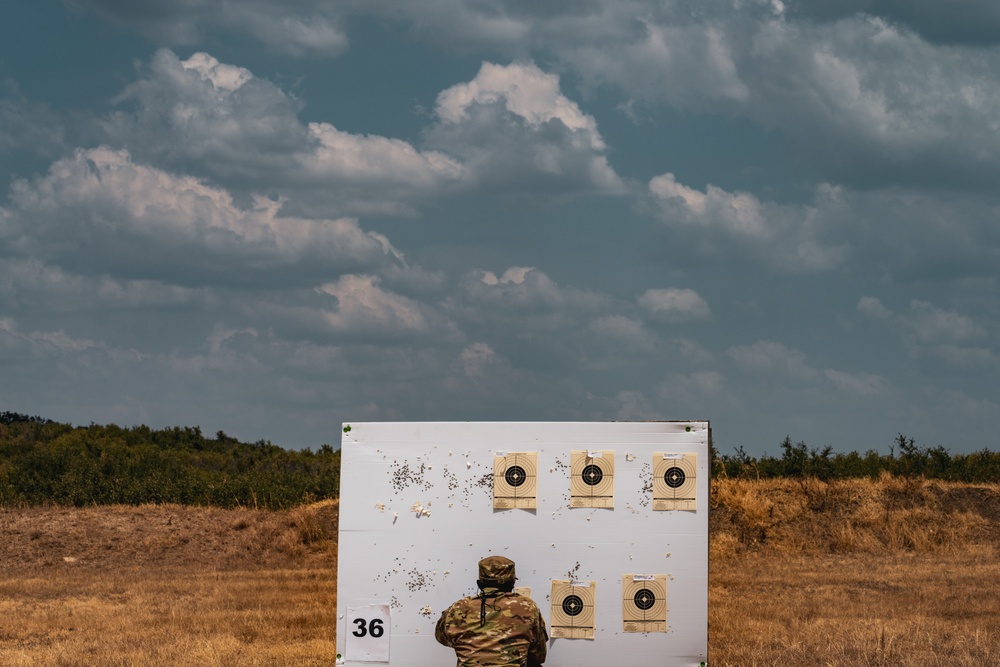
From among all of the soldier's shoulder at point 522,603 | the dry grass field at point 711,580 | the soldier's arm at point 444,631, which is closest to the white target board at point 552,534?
the dry grass field at point 711,580

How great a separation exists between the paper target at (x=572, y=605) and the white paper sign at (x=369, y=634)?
1.93m

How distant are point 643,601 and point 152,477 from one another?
29582 millimetres

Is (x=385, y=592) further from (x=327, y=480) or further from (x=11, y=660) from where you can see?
(x=327, y=480)

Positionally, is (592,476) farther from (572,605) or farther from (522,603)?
(522,603)

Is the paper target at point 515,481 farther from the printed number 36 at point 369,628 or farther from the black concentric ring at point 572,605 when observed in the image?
the printed number 36 at point 369,628

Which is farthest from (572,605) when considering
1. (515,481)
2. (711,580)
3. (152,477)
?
(152,477)

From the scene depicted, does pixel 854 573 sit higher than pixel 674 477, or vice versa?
pixel 674 477

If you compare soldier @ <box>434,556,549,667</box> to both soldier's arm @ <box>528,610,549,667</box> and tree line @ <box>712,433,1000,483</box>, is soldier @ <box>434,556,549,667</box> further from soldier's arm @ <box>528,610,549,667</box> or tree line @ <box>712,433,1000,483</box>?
tree line @ <box>712,433,1000,483</box>

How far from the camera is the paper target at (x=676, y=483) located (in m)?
12.2

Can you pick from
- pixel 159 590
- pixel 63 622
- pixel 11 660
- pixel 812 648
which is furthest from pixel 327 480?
pixel 812 648

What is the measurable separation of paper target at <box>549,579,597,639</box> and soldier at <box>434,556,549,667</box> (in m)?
2.43

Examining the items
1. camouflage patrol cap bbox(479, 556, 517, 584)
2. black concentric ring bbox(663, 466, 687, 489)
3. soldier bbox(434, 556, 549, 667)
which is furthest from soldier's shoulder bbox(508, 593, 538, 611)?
black concentric ring bbox(663, 466, 687, 489)

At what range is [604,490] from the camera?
12.2 meters

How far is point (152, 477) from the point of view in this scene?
38.3 meters
